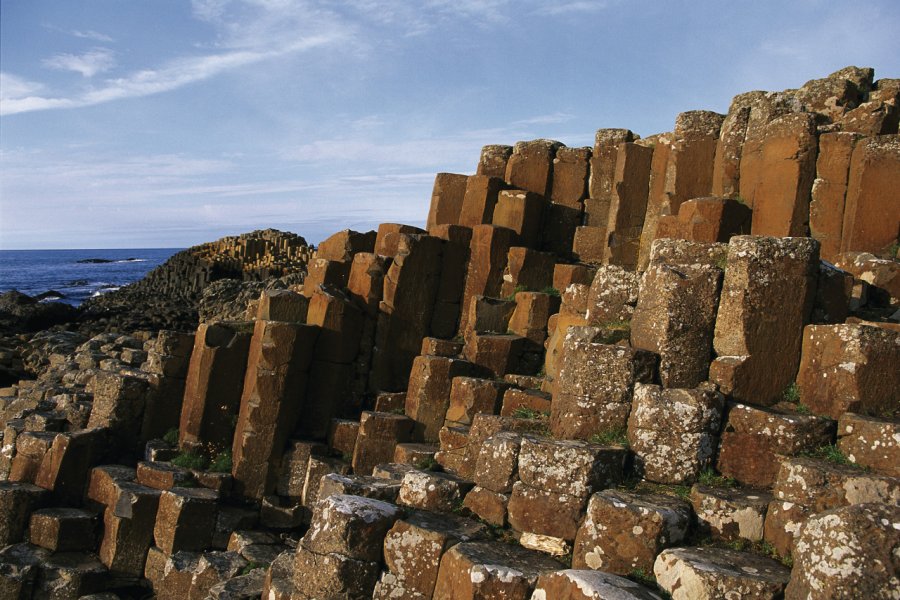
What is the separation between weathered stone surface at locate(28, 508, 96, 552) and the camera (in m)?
13.3

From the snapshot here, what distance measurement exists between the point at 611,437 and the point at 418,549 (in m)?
2.43

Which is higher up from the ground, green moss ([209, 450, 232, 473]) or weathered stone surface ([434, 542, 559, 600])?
weathered stone surface ([434, 542, 559, 600])

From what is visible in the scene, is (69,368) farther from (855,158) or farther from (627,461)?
(855,158)

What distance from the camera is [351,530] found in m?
8.17

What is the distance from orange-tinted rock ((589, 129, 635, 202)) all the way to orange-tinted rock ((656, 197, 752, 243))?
5.55 meters

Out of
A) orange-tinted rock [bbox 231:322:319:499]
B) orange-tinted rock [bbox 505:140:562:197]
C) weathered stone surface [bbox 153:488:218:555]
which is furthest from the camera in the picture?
orange-tinted rock [bbox 505:140:562:197]

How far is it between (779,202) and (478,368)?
18.6 ft

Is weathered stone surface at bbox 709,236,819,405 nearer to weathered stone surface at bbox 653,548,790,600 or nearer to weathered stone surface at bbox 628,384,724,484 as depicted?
weathered stone surface at bbox 628,384,724,484

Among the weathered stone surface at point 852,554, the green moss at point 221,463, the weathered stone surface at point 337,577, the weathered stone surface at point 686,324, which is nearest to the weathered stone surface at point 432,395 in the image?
the green moss at point 221,463

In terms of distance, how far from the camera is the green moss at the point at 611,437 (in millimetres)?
8695

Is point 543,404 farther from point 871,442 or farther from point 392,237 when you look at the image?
point 392,237

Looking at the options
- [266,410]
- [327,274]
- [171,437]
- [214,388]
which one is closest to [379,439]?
[266,410]

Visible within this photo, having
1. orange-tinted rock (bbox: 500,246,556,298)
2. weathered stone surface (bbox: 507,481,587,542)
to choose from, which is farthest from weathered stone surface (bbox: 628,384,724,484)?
orange-tinted rock (bbox: 500,246,556,298)

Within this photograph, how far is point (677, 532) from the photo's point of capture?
23.9ft
